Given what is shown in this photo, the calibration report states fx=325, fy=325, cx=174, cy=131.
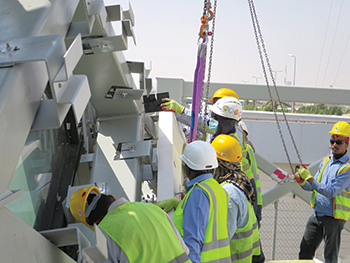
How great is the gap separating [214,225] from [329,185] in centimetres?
A: 253

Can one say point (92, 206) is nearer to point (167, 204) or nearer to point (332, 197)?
point (167, 204)

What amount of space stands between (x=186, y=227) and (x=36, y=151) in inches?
46.1

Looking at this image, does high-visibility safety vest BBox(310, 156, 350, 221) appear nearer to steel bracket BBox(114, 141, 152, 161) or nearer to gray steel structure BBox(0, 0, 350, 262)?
gray steel structure BBox(0, 0, 350, 262)

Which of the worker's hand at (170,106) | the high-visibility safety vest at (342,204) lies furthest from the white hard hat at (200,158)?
the high-visibility safety vest at (342,204)

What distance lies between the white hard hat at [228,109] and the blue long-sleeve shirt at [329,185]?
145 cm

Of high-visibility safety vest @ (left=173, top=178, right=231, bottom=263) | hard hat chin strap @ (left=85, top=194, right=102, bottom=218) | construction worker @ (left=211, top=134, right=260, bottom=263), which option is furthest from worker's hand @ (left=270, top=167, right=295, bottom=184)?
hard hat chin strap @ (left=85, top=194, right=102, bottom=218)

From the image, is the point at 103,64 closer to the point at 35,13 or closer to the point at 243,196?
the point at 35,13

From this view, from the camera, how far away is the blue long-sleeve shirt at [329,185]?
3953mm

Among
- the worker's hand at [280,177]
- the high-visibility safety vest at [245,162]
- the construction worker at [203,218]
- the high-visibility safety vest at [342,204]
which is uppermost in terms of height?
the construction worker at [203,218]

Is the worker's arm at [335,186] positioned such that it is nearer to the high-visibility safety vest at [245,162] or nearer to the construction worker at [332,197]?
the construction worker at [332,197]

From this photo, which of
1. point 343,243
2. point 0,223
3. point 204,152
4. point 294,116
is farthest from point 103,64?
point 343,243

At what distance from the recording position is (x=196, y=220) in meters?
2.04

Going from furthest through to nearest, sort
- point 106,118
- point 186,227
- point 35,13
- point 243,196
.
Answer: point 106,118 → point 243,196 → point 186,227 → point 35,13

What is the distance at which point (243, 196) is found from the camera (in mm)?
2465
